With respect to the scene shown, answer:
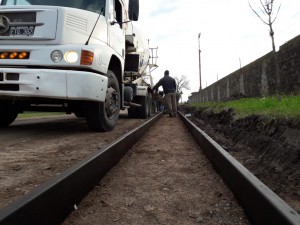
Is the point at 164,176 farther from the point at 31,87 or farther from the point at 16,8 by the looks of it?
the point at 16,8

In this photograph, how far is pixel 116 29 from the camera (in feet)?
22.1

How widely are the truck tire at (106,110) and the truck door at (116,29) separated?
711mm

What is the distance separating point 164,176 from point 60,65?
102 inches

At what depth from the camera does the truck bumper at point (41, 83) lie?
187 inches

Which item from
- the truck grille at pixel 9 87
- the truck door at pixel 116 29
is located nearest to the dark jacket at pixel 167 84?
the truck door at pixel 116 29

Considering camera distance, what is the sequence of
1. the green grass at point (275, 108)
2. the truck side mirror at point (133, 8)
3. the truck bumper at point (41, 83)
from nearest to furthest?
the green grass at point (275, 108)
the truck bumper at point (41, 83)
the truck side mirror at point (133, 8)

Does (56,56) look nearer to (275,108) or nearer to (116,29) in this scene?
(116,29)

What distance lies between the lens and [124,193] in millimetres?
2631

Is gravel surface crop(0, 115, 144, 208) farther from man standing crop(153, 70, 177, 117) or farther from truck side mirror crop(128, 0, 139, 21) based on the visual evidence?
man standing crop(153, 70, 177, 117)

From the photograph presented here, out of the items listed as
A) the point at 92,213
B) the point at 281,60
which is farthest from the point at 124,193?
the point at 281,60

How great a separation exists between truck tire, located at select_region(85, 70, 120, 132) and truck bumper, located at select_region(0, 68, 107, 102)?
0.77m

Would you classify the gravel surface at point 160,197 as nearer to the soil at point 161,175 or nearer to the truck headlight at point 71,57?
the soil at point 161,175

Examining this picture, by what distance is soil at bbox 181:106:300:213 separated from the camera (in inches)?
105

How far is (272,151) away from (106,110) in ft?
10.4
